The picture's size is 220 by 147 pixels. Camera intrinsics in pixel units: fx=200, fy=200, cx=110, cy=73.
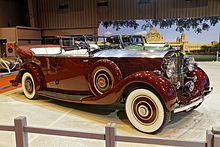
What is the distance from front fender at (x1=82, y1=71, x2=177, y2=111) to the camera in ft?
8.36

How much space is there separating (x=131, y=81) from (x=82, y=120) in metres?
1.16

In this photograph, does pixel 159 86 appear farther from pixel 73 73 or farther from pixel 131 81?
pixel 73 73

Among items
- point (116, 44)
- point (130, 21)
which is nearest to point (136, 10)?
point (130, 21)

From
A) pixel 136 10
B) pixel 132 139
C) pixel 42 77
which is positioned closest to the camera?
pixel 132 139

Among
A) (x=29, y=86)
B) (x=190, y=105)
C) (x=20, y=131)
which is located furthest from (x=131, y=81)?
(x=29, y=86)

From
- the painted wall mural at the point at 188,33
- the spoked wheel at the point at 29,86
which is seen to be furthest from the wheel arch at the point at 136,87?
the painted wall mural at the point at 188,33

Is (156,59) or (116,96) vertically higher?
(156,59)

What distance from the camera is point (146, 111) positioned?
2.74 meters

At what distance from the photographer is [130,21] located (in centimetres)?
1441

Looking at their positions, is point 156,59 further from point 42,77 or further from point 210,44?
point 210,44

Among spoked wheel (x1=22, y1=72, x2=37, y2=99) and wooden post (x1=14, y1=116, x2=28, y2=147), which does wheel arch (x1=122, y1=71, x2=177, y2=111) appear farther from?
spoked wheel (x1=22, y1=72, x2=37, y2=99)

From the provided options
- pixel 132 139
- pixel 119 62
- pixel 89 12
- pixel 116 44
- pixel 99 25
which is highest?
pixel 89 12

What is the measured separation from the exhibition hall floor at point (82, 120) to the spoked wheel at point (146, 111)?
142 millimetres

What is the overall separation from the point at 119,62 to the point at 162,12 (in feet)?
38.9
